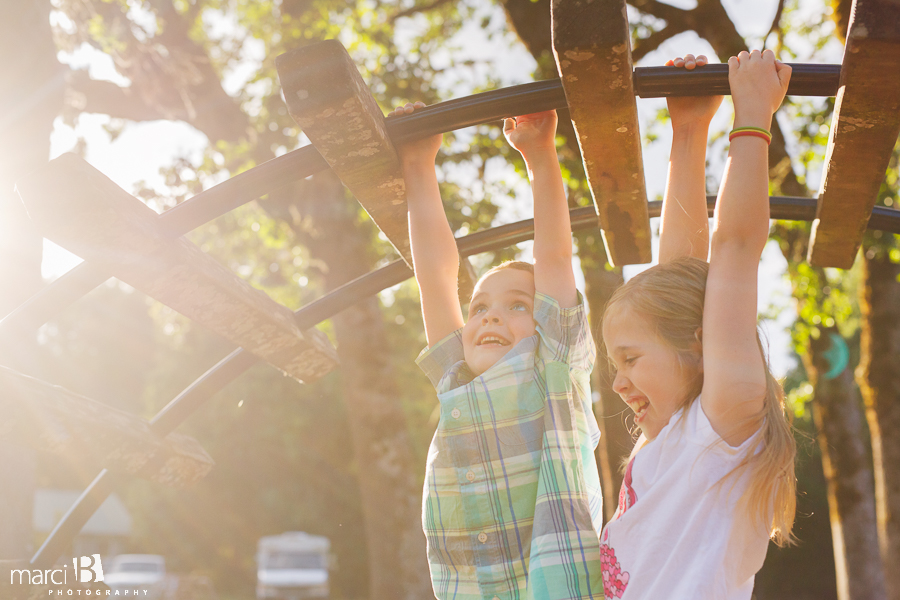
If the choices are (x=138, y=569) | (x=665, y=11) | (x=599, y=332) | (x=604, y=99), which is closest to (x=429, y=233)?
(x=604, y=99)

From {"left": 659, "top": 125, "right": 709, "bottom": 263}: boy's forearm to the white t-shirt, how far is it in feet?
1.91

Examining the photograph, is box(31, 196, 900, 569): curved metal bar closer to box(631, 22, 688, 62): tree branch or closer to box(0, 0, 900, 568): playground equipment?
box(0, 0, 900, 568): playground equipment

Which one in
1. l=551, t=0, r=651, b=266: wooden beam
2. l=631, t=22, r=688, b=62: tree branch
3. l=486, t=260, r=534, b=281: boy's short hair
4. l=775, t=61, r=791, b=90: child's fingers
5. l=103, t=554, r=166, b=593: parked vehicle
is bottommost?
l=486, t=260, r=534, b=281: boy's short hair

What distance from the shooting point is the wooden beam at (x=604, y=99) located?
1369 millimetres

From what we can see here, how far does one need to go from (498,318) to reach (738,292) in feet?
2.16

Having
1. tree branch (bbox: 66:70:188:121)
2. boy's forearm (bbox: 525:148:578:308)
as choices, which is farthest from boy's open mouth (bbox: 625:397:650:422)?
tree branch (bbox: 66:70:188:121)

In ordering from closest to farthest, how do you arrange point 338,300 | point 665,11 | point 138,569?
point 338,300 → point 665,11 → point 138,569

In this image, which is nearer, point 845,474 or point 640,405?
point 640,405

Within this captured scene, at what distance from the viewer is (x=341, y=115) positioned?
1.54 meters

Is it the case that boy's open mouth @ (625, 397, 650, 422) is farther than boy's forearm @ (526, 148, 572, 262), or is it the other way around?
boy's forearm @ (526, 148, 572, 262)

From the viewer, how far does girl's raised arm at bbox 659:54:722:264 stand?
72.1 inches

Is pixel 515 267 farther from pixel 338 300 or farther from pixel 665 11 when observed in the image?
pixel 665 11

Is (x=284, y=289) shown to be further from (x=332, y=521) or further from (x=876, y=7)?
(x=332, y=521)

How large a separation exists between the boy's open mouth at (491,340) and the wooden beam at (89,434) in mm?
1422
